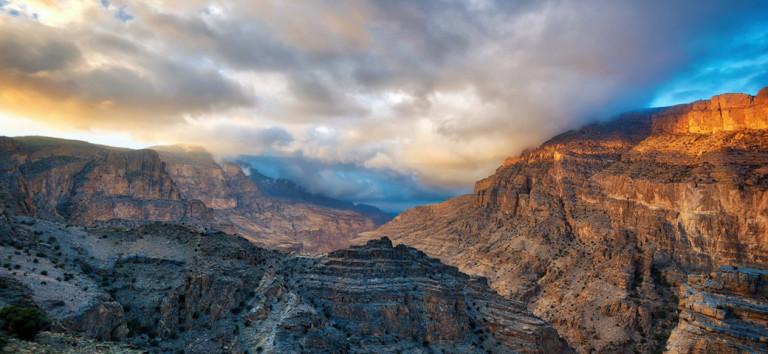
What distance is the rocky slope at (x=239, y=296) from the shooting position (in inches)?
1369

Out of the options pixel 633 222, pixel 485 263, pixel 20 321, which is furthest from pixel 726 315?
pixel 485 263

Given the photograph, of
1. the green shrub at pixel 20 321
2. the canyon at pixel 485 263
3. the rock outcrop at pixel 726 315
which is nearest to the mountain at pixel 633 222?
the canyon at pixel 485 263

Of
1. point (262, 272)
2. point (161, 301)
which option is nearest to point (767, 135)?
point (262, 272)

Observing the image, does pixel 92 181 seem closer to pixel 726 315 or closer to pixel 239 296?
pixel 239 296

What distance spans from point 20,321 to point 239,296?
828 inches

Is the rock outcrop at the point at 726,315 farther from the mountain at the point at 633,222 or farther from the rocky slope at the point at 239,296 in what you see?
the mountain at the point at 633,222

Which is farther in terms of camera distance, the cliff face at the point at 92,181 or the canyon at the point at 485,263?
the cliff face at the point at 92,181

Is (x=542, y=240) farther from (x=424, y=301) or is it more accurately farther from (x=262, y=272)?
(x=262, y=272)

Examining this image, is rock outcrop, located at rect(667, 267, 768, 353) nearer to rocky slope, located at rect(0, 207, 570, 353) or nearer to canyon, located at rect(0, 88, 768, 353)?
canyon, located at rect(0, 88, 768, 353)

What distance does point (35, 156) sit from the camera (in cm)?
13450

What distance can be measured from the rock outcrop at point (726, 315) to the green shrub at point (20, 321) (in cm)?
6120

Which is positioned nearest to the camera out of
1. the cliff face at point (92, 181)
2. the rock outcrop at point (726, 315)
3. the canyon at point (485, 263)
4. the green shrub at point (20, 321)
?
the green shrub at point (20, 321)

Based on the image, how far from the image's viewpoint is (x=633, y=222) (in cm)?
10856

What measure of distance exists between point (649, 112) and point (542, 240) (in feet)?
267
